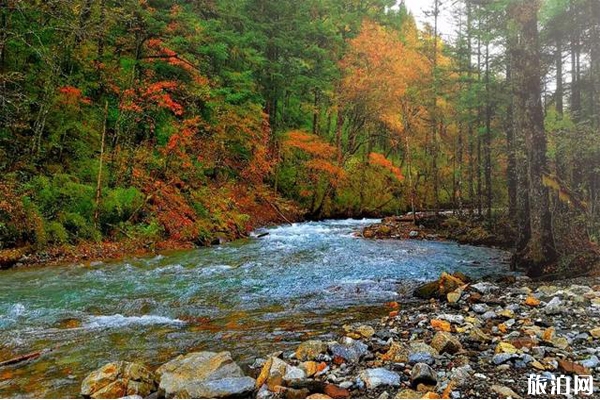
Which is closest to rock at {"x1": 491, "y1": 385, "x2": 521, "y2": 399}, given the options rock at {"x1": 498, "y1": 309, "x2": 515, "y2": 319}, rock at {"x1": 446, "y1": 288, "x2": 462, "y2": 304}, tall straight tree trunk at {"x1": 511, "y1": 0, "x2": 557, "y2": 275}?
rock at {"x1": 498, "y1": 309, "x2": 515, "y2": 319}

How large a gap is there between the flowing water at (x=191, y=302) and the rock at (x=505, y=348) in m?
2.22

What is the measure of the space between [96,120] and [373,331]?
1582 centimetres

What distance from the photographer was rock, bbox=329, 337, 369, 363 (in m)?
4.77

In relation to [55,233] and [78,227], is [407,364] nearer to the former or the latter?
[55,233]

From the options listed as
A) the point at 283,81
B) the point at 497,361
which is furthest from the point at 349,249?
the point at 283,81

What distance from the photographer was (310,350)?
491cm

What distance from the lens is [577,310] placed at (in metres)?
6.05

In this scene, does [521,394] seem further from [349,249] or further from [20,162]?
[20,162]

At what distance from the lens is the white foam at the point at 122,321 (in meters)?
6.54

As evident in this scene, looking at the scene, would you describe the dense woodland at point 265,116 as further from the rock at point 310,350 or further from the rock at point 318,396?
the rock at point 318,396

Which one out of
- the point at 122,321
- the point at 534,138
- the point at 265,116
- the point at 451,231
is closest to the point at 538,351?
the point at 122,321

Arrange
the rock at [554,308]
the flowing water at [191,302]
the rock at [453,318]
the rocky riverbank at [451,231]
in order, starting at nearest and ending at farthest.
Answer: the flowing water at [191,302] → the rock at [453,318] → the rock at [554,308] → the rocky riverbank at [451,231]

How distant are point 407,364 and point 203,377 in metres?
2.17

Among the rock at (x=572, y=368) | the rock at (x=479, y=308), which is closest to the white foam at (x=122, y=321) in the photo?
the rock at (x=479, y=308)
